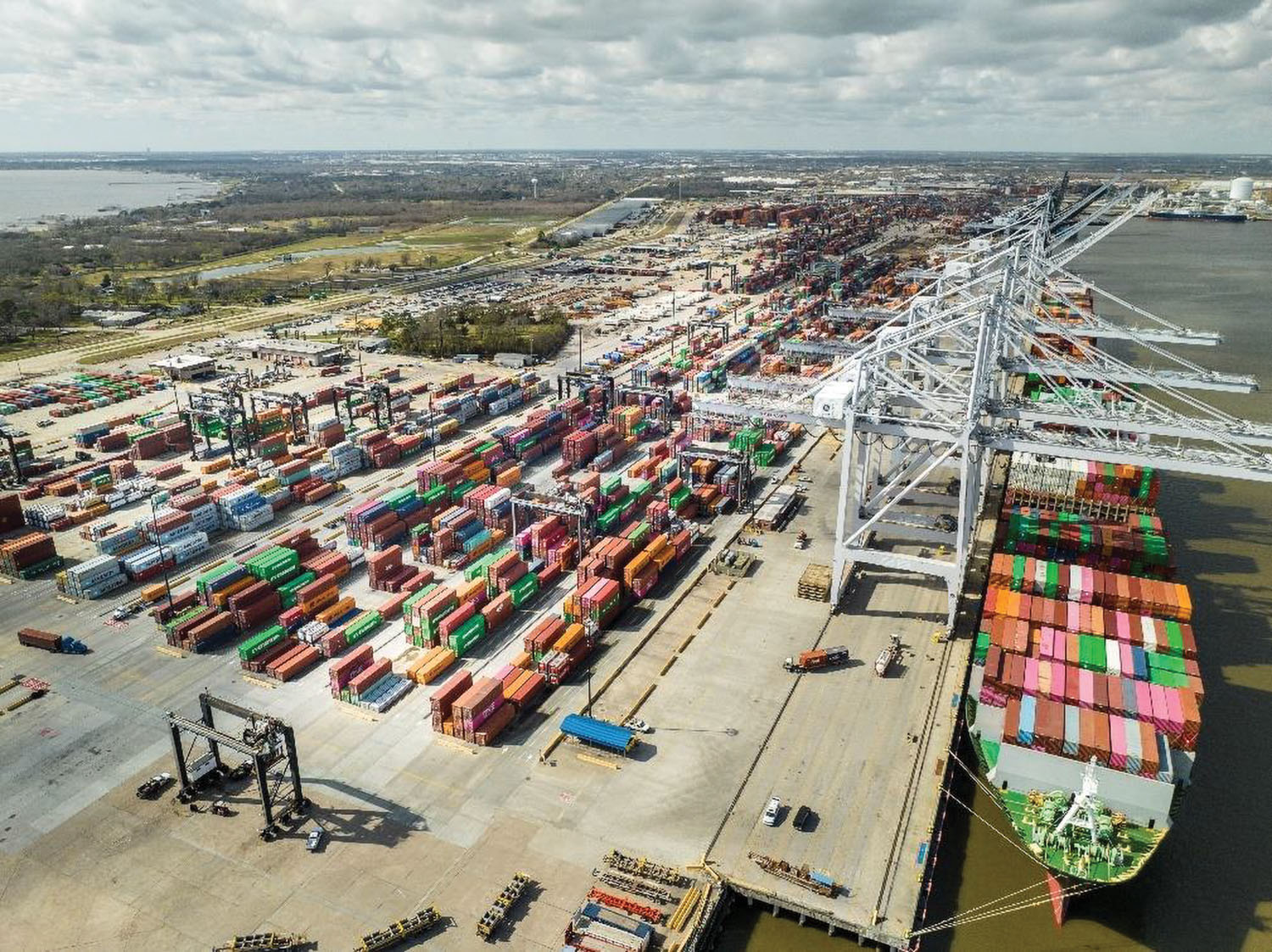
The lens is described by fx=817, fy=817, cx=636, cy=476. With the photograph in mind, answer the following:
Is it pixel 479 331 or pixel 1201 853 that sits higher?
pixel 479 331

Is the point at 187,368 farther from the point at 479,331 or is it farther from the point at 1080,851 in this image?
the point at 1080,851

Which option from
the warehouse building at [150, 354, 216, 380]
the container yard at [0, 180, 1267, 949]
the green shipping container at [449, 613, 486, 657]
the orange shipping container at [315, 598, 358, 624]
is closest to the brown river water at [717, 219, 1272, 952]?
A: the container yard at [0, 180, 1267, 949]

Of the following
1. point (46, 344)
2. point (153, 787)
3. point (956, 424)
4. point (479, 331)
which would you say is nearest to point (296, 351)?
point (479, 331)

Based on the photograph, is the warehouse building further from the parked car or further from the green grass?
the parked car

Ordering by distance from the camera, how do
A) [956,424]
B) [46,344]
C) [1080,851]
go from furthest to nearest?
[46,344] < [956,424] < [1080,851]

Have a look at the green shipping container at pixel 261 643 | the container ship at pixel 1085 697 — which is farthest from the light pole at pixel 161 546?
the container ship at pixel 1085 697

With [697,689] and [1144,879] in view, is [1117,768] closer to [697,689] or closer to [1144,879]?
[1144,879]
